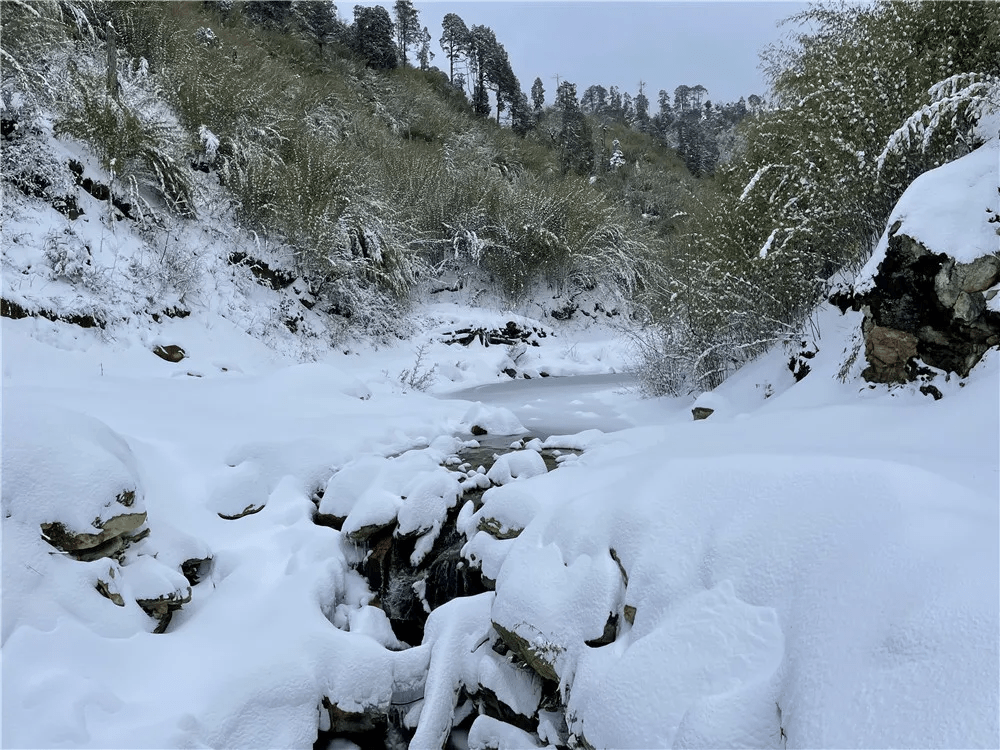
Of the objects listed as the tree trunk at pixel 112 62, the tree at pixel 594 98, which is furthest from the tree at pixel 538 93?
the tree trunk at pixel 112 62

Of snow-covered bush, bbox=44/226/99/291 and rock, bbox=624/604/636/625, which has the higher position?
snow-covered bush, bbox=44/226/99/291

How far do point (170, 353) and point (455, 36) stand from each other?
Answer: 3029 cm

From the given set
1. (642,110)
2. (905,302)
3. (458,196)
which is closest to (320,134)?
(458,196)

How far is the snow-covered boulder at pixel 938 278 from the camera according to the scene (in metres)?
2.72

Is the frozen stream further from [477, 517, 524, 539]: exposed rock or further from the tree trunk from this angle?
the tree trunk

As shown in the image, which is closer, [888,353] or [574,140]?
[888,353]

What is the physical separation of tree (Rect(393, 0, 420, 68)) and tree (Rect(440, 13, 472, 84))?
1525 millimetres

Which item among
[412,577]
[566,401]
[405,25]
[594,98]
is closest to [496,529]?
[412,577]

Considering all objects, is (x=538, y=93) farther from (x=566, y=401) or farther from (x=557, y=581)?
(x=557, y=581)

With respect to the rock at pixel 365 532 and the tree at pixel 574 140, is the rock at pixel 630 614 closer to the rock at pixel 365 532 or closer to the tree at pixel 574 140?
the rock at pixel 365 532

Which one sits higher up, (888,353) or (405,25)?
(405,25)

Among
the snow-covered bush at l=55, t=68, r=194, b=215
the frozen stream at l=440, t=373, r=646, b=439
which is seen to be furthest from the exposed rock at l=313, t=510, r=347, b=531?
the snow-covered bush at l=55, t=68, r=194, b=215

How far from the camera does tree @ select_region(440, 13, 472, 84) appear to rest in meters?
29.5

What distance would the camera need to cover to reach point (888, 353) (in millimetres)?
3053
